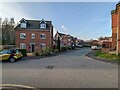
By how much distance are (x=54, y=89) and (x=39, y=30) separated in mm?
37874

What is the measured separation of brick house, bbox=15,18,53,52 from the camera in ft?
148

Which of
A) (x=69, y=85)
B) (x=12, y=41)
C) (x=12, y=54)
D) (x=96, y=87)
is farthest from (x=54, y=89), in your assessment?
(x=12, y=41)

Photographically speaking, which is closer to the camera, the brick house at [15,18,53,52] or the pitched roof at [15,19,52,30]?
the brick house at [15,18,53,52]

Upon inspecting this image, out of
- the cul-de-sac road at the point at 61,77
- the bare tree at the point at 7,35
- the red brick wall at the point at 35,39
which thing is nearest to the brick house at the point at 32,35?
the red brick wall at the point at 35,39

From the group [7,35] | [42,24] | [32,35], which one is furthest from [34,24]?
[7,35]

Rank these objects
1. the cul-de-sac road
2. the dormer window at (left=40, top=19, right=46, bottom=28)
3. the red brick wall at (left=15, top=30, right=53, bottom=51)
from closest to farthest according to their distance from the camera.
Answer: the cul-de-sac road < the red brick wall at (left=15, top=30, right=53, bottom=51) < the dormer window at (left=40, top=19, right=46, bottom=28)

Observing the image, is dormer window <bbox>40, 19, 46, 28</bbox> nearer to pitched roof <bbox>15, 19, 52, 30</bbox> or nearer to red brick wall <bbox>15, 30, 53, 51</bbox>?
pitched roof <bbox>15, 19, 52, 30</bbox>

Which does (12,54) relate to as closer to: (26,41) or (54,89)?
(54,89)

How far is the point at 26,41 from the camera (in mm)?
45312

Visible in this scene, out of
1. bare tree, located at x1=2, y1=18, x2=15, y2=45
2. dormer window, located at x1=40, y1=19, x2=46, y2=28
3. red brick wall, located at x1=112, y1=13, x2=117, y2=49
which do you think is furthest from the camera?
bare tree, located at x1=2, y1=18, x2=15, y2=45

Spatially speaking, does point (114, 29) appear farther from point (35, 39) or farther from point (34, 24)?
point (34, 24)

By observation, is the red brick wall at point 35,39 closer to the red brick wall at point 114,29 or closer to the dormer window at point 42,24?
A: the dormer window at point 42,24

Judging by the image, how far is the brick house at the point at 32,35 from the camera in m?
45.2

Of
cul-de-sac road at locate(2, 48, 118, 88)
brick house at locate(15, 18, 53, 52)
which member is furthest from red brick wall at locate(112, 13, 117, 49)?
cul-de-sac road at locate(2, 48, 118, 88)
